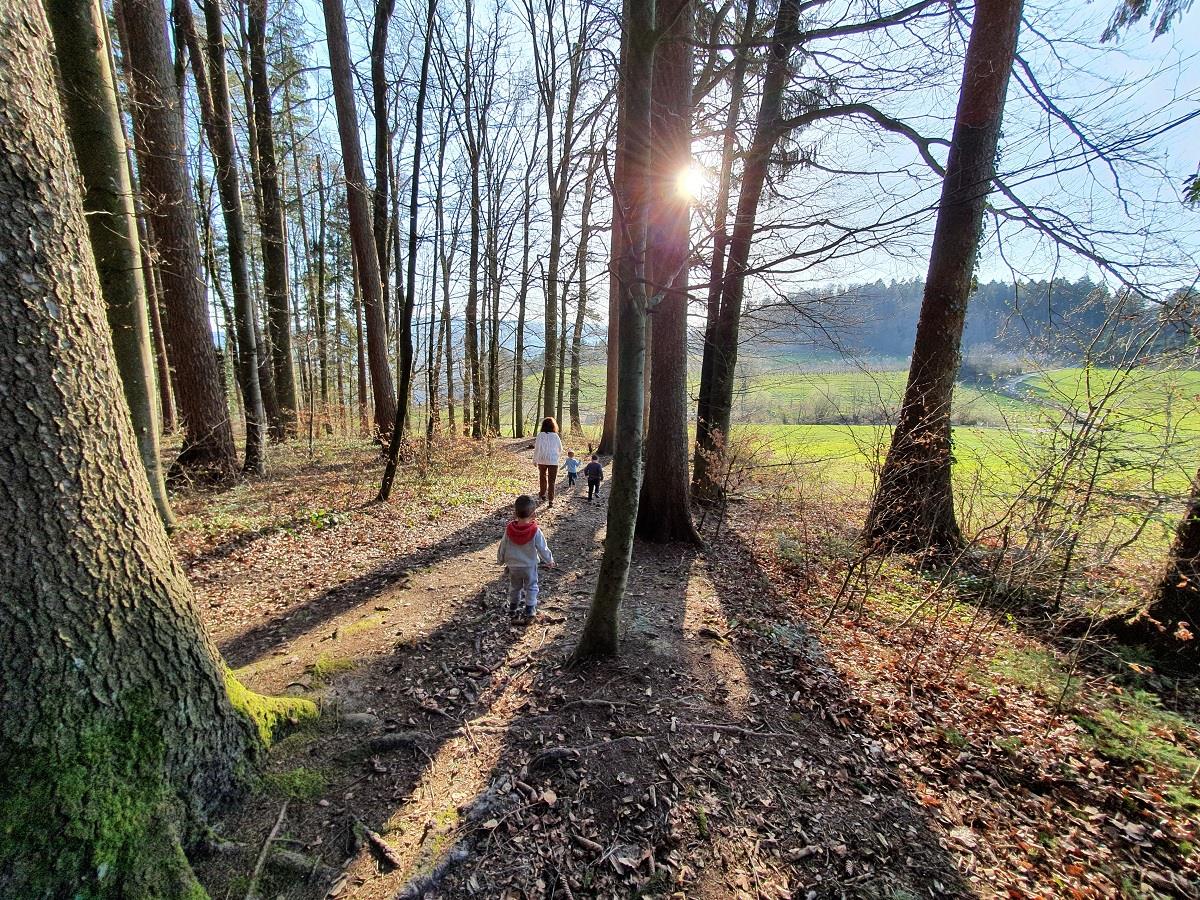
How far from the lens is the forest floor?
7.10 feet

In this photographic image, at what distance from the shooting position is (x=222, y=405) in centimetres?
782

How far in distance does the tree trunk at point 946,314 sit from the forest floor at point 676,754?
62.3 inches

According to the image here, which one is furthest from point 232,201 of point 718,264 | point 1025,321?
point 1025,321

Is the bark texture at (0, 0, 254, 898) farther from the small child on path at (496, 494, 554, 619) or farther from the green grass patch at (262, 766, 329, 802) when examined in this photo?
the small child on path at (496, 494, 554, 619)

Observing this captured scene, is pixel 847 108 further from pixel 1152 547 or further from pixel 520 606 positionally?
pixel 520 606

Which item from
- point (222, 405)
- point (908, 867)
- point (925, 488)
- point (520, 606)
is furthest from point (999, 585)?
point (222, 405)

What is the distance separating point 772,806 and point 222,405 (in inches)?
377

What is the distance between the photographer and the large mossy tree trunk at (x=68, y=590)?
4.98 ft

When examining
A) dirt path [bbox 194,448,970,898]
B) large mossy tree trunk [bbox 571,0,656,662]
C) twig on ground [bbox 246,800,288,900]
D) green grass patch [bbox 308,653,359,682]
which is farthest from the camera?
green grass patch [bbox 308,653,359,682]

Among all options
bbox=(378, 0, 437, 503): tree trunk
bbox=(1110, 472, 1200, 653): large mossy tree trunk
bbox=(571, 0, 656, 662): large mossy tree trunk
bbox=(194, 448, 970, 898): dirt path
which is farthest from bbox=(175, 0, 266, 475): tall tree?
bbox=(1110, 472, 1200, 653): large mossy tree trunk

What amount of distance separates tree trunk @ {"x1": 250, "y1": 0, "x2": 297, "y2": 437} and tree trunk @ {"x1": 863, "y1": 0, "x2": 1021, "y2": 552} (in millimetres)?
12203

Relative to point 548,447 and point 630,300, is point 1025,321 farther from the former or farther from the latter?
point 548,447

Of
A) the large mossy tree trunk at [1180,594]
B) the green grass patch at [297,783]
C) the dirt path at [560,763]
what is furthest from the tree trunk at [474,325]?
the large mossy tree trunk at [1180,594]

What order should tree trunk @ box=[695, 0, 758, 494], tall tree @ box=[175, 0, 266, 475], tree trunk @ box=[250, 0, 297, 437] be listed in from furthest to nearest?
tree trunk @ box=[250, 0, 297, 437] → tall tree @ box=[175, 0, 266, 475] → tree trunk @ box=[695, 0, 758, 494]
